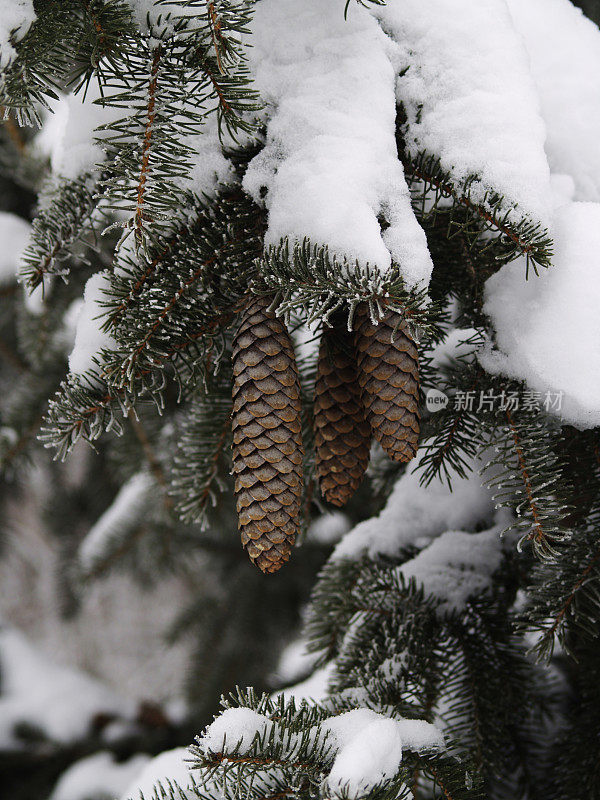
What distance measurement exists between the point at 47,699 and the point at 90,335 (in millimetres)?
1774

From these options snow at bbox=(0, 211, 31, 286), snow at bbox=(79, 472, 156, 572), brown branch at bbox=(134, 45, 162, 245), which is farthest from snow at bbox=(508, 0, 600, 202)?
snow at bbox=(79, 472, 156, 572)

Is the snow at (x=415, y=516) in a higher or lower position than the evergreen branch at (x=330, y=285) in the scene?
lower

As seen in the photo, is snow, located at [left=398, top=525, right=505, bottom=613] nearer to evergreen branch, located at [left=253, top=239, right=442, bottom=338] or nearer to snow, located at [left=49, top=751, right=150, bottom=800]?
evergreen branch, located at [left=253, top=239, right=442, bottom=338]

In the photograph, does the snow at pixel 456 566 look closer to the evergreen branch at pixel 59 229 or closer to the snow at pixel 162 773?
the snow at pixel 162 773

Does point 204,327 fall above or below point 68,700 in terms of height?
above

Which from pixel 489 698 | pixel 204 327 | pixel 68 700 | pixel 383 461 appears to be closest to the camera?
pixel 204 327

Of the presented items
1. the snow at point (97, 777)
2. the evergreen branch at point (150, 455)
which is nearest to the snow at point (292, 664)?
the snow at point (97, 777)

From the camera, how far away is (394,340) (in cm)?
52

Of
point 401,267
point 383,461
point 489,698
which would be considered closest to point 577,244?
point 401,267

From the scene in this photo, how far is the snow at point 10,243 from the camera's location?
120cm

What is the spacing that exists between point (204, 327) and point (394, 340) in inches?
7.8

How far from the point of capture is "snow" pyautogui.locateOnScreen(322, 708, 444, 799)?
1.62 ft

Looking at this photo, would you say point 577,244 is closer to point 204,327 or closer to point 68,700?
point 204,327

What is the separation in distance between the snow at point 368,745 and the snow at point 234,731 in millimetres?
66
